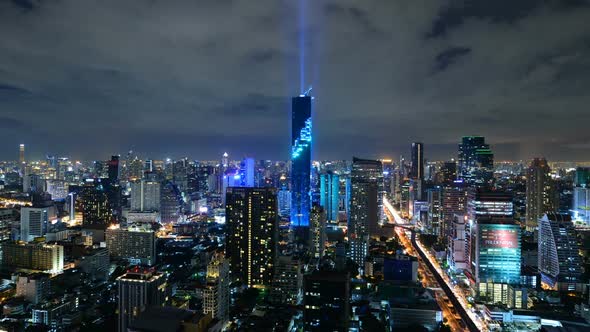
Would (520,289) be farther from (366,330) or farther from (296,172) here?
(296,172)

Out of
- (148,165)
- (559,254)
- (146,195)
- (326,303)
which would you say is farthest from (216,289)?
(148,165)

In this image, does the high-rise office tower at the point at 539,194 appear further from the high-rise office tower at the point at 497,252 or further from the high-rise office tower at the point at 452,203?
the high-rise office tower at the point at 497,252

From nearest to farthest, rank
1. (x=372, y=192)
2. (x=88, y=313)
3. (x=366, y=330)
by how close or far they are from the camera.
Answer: (x=366, y=330) < (x=88, y=313) < (x=372, y=192)

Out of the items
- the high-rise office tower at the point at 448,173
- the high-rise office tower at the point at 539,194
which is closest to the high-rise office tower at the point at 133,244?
the high-rise office tower at the point at 539,194

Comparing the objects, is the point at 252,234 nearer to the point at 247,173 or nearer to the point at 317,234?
the point at 317,234

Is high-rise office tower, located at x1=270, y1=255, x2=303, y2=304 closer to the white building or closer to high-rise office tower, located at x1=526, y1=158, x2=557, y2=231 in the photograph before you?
the white building

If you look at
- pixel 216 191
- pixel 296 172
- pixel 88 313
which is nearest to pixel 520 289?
pixel 88 313

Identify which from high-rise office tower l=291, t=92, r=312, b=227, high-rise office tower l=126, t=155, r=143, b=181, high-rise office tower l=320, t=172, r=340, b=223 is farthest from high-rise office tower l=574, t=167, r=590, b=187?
high-rise office tower l=126, t=155, r=143, b=181
